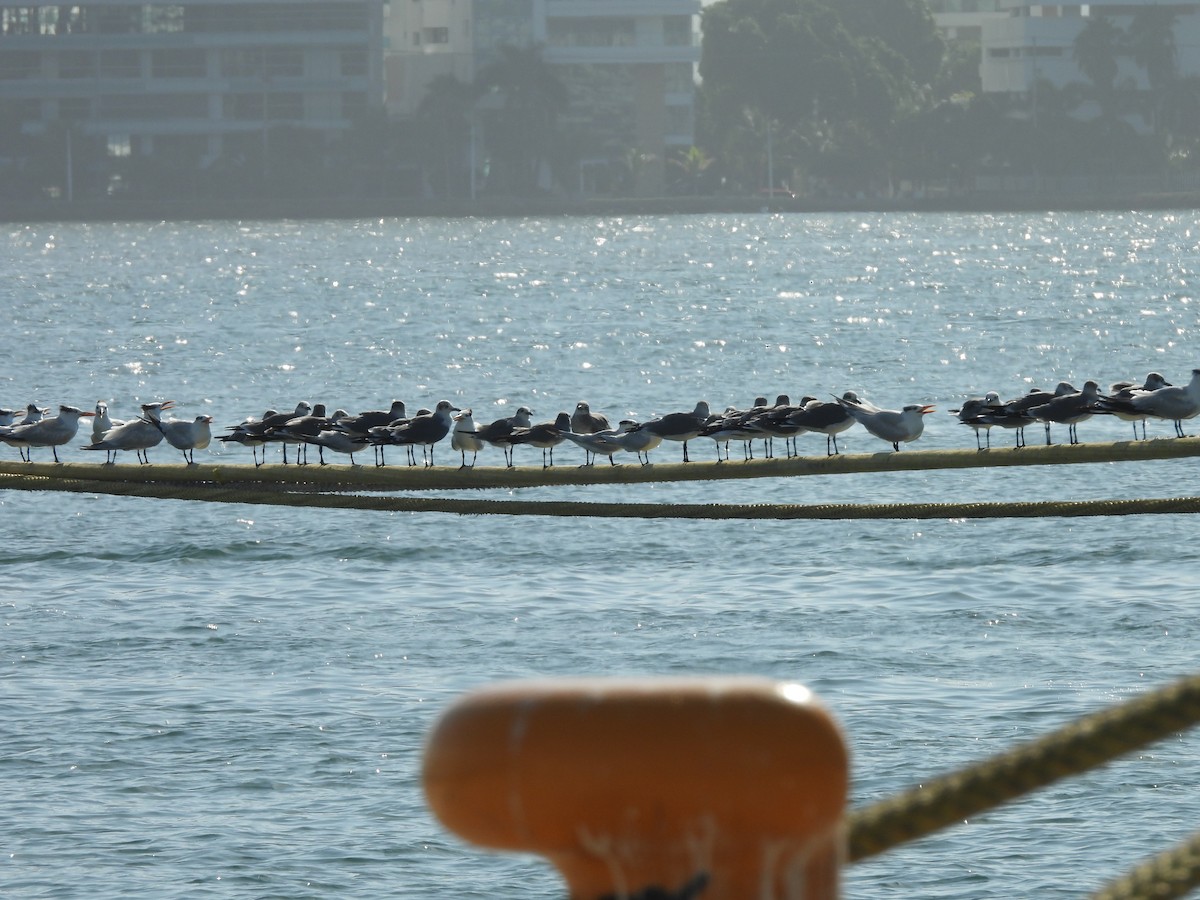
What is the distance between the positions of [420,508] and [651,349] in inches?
2319

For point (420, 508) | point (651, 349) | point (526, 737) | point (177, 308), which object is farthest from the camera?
point (177, 308)

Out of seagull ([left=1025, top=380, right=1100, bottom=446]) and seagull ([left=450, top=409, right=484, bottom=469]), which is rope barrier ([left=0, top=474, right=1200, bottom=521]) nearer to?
seagull ([left=1025, top=380, right=1100, bottom=446])

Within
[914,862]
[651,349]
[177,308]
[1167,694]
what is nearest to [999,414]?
[914,862]

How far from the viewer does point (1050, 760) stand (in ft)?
6.06

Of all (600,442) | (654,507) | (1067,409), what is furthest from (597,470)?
(600,442)

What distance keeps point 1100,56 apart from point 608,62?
3584 cm

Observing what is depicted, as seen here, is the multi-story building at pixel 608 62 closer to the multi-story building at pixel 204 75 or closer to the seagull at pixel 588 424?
the multi-story building at pixel 204 75

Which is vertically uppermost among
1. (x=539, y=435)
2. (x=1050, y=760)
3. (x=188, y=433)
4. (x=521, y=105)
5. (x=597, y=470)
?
(x=521, y=105)

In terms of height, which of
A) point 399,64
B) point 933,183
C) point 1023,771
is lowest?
point 1023,771

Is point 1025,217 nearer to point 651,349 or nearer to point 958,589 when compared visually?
point 651,349

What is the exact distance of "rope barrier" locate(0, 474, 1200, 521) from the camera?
6852 millimetres

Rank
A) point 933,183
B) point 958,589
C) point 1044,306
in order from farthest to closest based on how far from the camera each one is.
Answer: point 933,183
point 1044,306
point 958,589

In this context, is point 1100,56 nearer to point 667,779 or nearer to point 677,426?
point 677,426

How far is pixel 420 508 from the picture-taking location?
7820 mm
